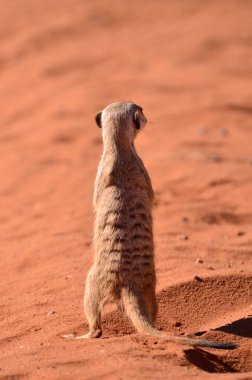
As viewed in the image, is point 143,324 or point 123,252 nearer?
point 143,324

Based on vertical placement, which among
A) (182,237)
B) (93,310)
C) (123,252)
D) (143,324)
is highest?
(182,237)

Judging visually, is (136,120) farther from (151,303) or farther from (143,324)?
(143,324)

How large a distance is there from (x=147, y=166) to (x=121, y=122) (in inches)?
120

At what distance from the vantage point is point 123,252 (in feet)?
12.0

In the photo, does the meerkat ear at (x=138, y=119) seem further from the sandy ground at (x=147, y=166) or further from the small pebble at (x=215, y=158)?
the small pebble at (x=215, y=158)

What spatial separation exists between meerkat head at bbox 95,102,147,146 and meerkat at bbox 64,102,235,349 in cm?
17

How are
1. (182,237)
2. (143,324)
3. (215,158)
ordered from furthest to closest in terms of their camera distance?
1. (215,158)
2. (182,237)
3. (143,324)

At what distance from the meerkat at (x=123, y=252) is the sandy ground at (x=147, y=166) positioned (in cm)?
19

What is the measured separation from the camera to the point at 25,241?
18.8ft

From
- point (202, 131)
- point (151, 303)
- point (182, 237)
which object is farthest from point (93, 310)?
point (202, 131)

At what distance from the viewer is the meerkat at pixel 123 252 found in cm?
365

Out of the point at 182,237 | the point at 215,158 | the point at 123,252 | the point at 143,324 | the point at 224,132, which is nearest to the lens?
the point at 143,324

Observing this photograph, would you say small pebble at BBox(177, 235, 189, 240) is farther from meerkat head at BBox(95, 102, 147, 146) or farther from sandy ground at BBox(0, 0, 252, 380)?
meerkat head at BBox(95, 102, 147, 146)

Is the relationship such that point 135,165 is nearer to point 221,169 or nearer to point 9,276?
point 9,276
